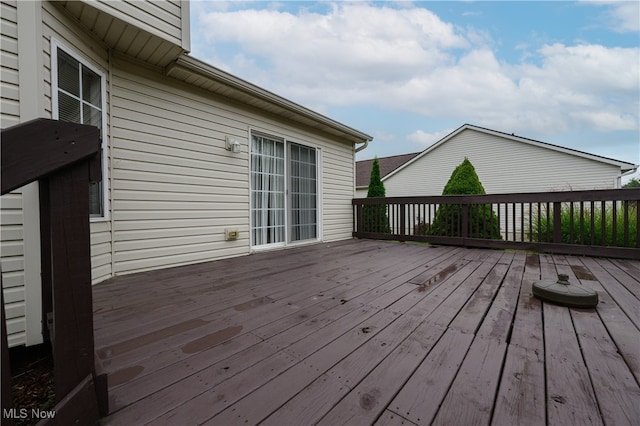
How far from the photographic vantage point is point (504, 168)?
11242 mm

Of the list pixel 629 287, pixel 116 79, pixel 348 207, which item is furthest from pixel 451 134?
pixel 116 79

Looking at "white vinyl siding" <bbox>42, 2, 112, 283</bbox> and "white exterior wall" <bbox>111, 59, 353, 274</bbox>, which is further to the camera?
"white exterior wall" <bbox>111, 59, 353, 274</bbox>

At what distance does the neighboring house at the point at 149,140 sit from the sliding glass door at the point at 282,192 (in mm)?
19

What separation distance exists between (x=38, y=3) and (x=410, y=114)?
14.2 metres

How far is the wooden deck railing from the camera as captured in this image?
139 inches

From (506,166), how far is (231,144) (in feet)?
38.5

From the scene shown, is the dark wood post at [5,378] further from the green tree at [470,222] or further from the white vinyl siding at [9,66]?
the green tree at [470,222]

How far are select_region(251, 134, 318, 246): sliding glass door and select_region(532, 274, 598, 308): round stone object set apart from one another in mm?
3440

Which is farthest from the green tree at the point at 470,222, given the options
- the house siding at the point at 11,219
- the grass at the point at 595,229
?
the house siding at the point at 11,219

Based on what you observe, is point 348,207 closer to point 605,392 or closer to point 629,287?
point 629,287

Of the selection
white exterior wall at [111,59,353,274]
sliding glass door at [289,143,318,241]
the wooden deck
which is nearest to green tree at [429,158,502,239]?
the wooden deck

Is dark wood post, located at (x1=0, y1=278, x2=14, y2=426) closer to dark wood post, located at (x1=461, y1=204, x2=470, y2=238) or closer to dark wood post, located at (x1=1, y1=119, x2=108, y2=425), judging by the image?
dark wood post, located at (x1=1, y1=119, x2=108, y2=425)

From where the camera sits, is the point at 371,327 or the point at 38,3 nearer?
the point at 371,327

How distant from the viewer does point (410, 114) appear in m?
13.8
